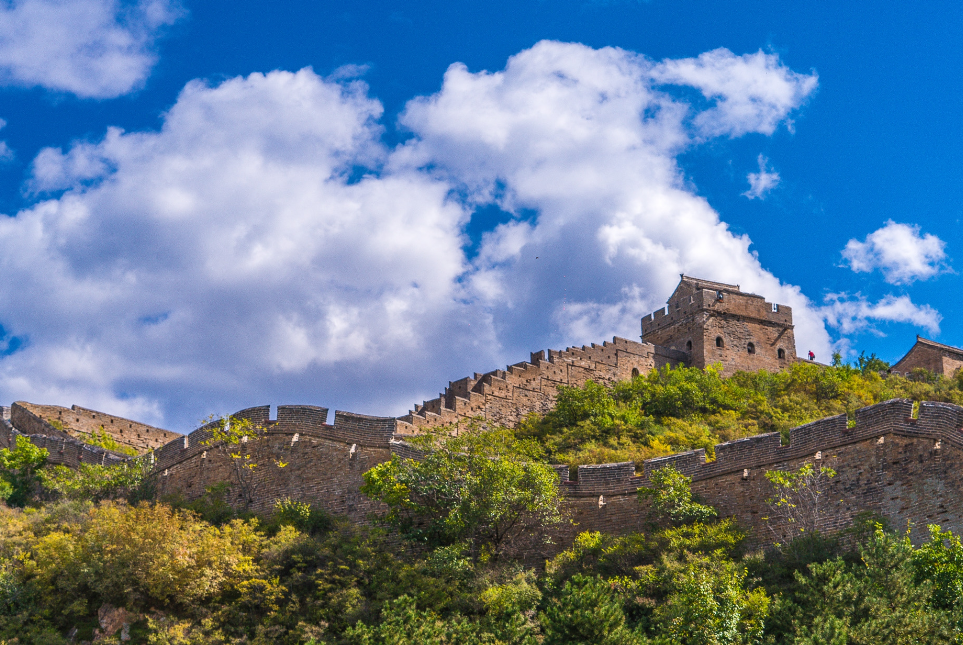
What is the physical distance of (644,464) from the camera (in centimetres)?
2389

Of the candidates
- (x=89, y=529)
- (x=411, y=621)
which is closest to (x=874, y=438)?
(x=411, y=621)

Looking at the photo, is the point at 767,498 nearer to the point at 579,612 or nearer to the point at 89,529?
the point at 579,612

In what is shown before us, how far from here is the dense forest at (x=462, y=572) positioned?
1828 cm

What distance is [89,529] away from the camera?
23.4m

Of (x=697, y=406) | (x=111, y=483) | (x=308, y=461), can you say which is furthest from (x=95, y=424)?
(x=697, y=406)

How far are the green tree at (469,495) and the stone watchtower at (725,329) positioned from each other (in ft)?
81.4

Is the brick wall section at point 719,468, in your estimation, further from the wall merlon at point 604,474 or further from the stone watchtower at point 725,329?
the stone watchtower at point 725,329

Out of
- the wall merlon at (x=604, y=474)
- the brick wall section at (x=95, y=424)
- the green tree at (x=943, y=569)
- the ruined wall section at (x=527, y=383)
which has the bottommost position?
the green tree at (x=943, y=569)

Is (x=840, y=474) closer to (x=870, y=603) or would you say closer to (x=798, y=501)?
(x=798, y=501)

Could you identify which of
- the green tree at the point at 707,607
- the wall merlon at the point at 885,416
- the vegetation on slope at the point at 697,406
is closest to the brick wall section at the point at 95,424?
the vegetation on slope at the point at 697,406

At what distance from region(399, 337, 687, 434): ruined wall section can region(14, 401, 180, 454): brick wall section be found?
9.78m

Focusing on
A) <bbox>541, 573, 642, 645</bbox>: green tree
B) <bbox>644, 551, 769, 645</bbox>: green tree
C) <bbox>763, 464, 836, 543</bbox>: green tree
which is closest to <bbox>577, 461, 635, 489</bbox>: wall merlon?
<bbox>763, 464, 836, 543</bbox>: green tree

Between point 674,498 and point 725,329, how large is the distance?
26094 millimetres

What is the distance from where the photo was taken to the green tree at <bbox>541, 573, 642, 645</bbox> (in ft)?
58.5
